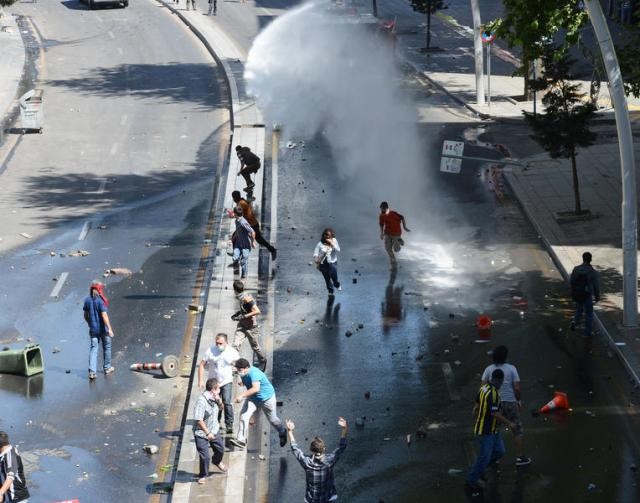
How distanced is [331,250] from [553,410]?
20.4 feet

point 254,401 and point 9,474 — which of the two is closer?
point 9,474

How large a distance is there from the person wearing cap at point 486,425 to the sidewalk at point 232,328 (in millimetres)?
2692

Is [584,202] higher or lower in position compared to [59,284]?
higher

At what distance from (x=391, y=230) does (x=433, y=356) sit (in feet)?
14.8

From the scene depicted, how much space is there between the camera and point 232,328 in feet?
68.4

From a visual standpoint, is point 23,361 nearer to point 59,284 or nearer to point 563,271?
point 59,284

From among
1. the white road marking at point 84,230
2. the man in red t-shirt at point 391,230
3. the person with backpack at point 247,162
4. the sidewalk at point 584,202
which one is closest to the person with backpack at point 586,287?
the sidewalk at point 584,202

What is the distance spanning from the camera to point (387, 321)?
71.2 feet

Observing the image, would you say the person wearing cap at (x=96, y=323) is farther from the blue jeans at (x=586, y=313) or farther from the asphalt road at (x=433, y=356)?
the blue jeans at (x=586, y=313)

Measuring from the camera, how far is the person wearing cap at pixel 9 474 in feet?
45.4

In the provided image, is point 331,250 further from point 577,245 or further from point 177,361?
point 577,245

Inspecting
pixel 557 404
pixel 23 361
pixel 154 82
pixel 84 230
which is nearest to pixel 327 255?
pixel 23 361

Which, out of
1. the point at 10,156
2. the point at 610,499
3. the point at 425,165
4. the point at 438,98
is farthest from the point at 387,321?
the point at 438,98

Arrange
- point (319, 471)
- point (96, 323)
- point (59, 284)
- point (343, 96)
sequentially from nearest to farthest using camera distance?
point (319, 471) < point (96, 323) < point (59, 284) < point (343, 96)
